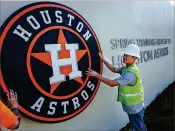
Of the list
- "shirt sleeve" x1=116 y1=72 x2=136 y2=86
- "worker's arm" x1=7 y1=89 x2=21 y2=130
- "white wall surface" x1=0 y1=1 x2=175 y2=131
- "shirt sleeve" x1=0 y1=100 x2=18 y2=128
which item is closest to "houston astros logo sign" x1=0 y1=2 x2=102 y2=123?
"white wall surface" x1=0 y1=1 x2=175 y2=131

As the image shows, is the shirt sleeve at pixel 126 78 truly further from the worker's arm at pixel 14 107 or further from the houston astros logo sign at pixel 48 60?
the worker's arm at pixel 14 107

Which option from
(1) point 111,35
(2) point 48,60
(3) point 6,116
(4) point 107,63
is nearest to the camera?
(3) point 6,116

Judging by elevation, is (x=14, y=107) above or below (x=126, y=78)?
below

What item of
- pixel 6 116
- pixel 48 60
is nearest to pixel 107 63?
pixel 48 60

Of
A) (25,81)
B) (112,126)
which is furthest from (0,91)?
(112,126)

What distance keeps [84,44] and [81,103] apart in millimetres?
759

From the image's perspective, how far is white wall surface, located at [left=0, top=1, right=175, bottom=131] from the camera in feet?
14.0

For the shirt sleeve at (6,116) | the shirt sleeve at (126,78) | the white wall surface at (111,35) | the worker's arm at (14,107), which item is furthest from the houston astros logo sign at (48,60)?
the shirt sleeve at (6,116)

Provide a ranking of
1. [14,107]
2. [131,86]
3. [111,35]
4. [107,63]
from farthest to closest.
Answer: [111,35], [107,63], [131,86], [14,107]

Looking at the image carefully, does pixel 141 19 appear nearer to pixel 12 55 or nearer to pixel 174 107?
pixel 174 107

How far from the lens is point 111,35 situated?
500 centimetres

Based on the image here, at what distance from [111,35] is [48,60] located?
1479 mm

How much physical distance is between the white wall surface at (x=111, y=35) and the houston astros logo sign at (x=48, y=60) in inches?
6.6

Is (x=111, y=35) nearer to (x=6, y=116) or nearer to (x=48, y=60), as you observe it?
(x=48, y=60)
